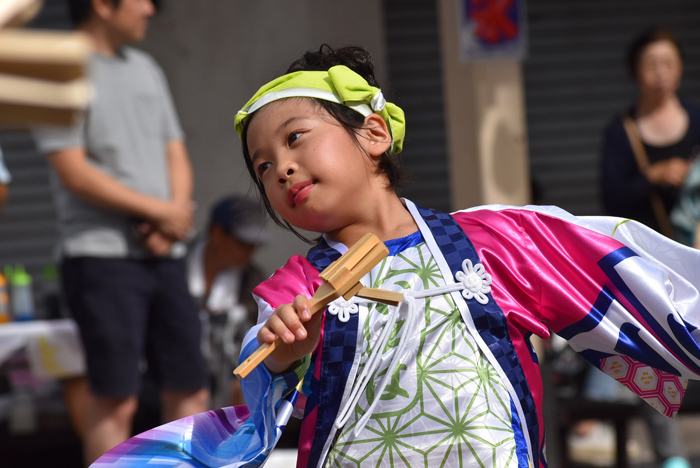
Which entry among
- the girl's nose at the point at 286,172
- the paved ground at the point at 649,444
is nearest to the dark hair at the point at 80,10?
the girl's nose at the point at 286,172

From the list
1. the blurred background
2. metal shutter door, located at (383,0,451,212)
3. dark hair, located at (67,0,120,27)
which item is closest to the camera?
dark hair, located at (67,0,120,27)

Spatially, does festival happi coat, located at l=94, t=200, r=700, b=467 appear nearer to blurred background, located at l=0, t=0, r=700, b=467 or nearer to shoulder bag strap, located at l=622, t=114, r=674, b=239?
shoulder bag strap, located at l=622, t=114, r=674, b=239

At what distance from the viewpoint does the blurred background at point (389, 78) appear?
5215 millimetres

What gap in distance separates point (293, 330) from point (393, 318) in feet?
0.94

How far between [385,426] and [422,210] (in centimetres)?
48

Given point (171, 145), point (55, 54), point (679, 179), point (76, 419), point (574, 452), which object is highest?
point (55, 54)

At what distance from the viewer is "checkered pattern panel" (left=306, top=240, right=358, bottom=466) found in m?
1.51

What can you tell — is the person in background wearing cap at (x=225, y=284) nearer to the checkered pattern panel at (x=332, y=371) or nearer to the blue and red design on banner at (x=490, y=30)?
the blue and red design on banner at (x=490, y=30)

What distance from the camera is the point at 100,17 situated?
3.00 m

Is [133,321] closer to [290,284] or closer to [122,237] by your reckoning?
[122,237]

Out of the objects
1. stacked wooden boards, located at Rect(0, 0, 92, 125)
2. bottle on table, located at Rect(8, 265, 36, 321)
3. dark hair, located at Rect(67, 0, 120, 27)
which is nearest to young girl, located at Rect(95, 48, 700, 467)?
stacked wooden boards, located at Rect(0, 0, 92, 125)

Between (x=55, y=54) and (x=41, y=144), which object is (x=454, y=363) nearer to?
(x=55, y=54)

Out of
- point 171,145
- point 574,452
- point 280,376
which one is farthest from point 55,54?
point 574,452

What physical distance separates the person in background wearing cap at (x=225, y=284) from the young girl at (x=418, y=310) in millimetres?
2107
